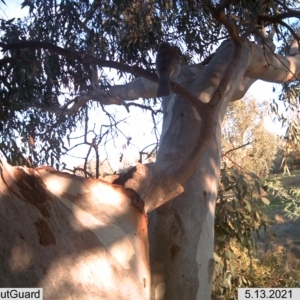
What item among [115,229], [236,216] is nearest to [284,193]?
[236,216]

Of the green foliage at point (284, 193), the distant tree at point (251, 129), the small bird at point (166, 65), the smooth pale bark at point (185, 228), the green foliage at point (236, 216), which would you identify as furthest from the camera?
the distant tree at point (251, 129)

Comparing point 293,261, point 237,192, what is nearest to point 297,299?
point 237,192

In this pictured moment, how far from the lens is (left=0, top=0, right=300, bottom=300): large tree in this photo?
1.89 m

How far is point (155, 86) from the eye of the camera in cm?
354

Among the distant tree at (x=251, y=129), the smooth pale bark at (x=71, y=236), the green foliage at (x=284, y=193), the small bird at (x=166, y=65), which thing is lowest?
the smooth pale bark at (x=71, y=236)

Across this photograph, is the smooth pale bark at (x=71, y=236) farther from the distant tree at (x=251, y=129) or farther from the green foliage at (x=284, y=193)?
the distant tree at (x=251, y=129)

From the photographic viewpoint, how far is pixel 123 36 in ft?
13.0

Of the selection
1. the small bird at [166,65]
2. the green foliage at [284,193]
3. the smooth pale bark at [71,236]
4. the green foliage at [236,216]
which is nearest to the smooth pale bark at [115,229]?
the smooth pale bark at [71,236]

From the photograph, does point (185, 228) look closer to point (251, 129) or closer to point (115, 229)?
point (115, 229)

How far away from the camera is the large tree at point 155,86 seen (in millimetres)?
1889

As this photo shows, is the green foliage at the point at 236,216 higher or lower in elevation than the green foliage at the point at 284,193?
lower

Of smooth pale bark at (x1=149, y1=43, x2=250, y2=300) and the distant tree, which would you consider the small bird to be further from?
the distant tree

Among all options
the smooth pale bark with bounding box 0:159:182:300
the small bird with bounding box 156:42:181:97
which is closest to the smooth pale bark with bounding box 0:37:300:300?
the smooth pale bark with bounding box 0:159:182:300

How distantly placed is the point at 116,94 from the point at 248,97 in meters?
3.57
